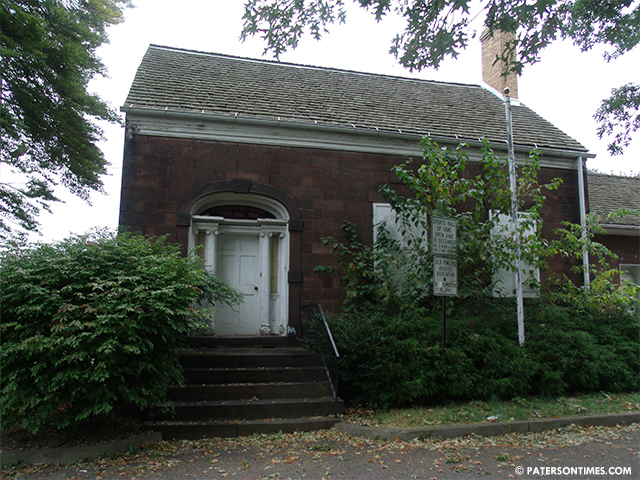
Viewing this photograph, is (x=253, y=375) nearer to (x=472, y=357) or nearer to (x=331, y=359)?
(x=331, y=359)

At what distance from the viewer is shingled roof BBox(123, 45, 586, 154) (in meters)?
8.54

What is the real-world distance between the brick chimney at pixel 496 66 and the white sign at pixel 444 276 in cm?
832

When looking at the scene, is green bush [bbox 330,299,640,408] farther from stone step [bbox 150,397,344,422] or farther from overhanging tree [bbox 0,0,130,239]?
overhanging tree [bbox 0,0,130,239]

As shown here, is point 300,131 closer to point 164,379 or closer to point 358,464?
point 164,379

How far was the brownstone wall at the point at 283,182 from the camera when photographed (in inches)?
296

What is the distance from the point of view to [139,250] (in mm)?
5480

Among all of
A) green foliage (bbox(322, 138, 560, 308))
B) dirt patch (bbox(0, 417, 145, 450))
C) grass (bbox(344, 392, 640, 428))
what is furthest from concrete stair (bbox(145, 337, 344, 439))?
green foliage (bbox(322, 138, 560, 308))

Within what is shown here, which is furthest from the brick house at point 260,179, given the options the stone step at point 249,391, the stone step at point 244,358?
the stone step at point 249,391

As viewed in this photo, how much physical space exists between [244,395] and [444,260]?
325 cm

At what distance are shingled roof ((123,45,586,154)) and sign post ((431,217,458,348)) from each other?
312cm

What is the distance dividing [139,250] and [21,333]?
1.52 m

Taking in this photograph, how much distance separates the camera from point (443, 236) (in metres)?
6.21

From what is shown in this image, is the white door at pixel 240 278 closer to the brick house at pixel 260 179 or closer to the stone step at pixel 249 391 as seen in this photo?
the brick house at pixel 260 179

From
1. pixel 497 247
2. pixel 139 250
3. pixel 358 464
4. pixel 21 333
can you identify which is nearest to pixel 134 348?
pixel 21 333
